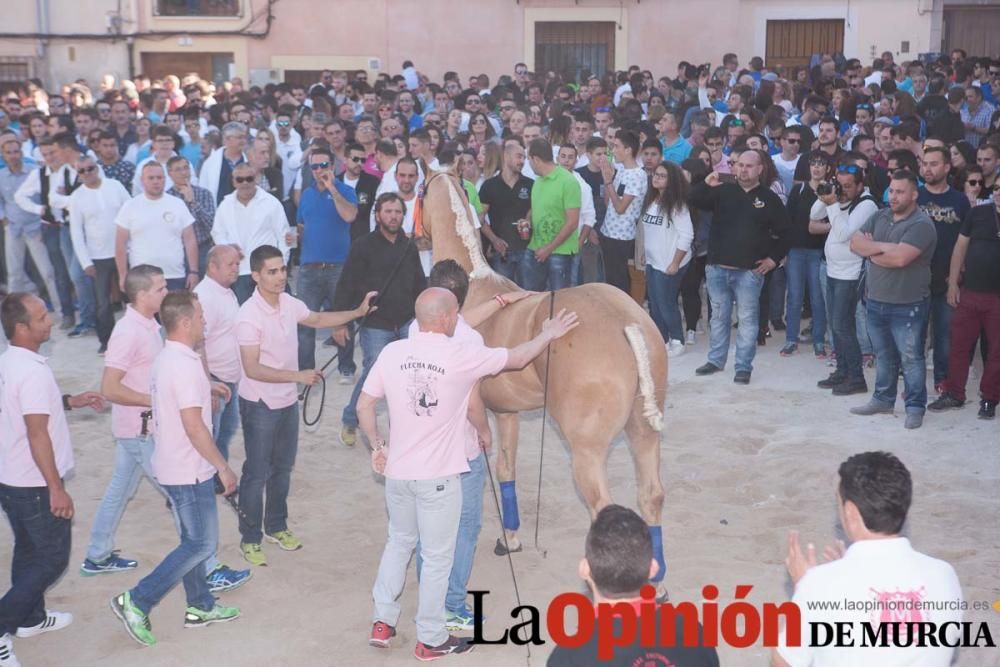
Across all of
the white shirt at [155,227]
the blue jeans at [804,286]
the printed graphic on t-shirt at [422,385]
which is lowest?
the blue jeans at [804,286]

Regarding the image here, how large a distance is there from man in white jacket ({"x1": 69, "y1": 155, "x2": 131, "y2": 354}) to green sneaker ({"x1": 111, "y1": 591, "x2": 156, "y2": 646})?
5.96 metres

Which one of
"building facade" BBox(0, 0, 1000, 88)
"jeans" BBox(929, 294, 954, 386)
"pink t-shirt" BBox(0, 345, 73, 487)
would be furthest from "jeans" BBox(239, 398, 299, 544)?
"building facade" BBox(0, 0, 1000, 88)

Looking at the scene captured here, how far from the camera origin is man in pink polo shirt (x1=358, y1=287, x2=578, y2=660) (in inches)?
209

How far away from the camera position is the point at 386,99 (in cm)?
1722

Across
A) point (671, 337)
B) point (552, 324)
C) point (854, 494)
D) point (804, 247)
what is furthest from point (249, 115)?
point (854, 494)

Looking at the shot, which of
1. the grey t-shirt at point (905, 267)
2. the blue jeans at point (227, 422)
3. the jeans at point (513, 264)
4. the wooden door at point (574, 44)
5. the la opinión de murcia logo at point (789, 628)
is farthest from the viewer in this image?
the wooden door at point (574, 44)

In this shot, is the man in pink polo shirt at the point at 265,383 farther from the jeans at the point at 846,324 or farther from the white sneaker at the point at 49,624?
the jeans at the point at 846,324

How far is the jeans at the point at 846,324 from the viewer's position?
9742 millimetres

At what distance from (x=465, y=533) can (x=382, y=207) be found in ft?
10.7

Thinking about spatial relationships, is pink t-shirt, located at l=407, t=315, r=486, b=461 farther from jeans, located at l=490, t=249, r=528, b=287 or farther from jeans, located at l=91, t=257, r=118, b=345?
jeans, located at l=91, t=257, r=118, b=345

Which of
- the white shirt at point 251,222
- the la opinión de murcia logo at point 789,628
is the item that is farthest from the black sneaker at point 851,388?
the la opinión de murcia logo at point 789,628

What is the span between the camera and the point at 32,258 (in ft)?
42.6

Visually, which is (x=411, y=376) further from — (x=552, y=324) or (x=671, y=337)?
(x=671, y=337)

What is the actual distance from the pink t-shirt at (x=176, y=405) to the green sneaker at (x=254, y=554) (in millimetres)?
1302
